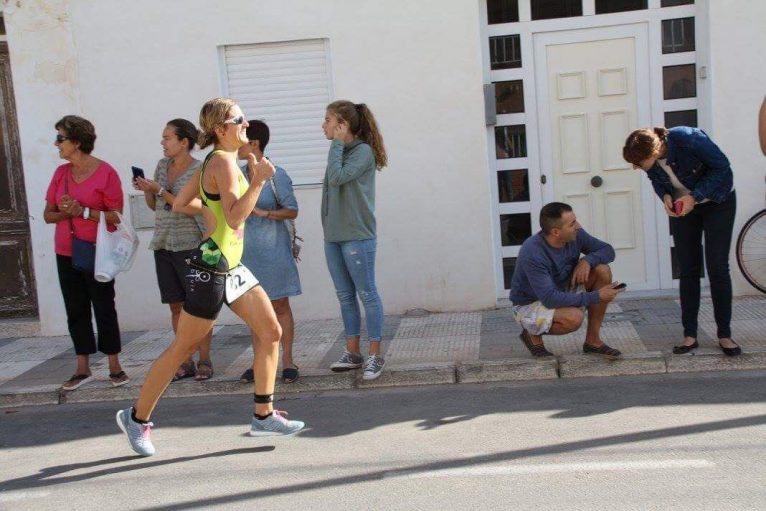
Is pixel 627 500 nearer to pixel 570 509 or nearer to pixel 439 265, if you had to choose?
pixel 570 509

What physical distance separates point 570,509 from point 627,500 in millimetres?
260

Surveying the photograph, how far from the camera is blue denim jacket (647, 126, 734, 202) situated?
6340 mm

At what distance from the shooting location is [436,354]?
7352mm

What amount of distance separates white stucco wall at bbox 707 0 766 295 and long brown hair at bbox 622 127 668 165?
2.54 meters

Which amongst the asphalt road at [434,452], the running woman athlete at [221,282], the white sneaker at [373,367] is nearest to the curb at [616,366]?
the asphalt road at [434,452]

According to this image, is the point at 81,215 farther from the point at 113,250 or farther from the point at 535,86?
the point at 535,86

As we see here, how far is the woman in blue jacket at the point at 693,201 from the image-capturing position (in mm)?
6355

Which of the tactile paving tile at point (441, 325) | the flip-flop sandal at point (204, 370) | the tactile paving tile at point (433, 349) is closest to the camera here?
the flip-flop sandal at point (204, 370)

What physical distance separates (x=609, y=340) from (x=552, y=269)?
972mm

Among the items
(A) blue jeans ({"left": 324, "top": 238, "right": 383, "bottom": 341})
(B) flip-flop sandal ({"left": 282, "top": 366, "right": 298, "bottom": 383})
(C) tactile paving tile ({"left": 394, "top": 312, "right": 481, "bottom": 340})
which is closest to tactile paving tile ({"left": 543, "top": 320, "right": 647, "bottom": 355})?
(C) tactile paving tile ({"left": 394, "top": 312, "right": 481, "bottom": 340})

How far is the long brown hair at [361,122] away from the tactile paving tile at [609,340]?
1.90m

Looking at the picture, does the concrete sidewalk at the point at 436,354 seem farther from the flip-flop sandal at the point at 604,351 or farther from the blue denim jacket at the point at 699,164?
the blue denim jacket at the point at 699,164

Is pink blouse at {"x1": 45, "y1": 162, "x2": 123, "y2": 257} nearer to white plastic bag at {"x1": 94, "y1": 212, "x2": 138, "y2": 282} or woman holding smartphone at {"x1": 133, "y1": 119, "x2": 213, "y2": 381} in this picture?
white plastic bag at {"x1": 94, "y1": 212, "x2": 138, "y2": 282}

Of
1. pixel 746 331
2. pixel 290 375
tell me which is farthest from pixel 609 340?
pixel 290 375
